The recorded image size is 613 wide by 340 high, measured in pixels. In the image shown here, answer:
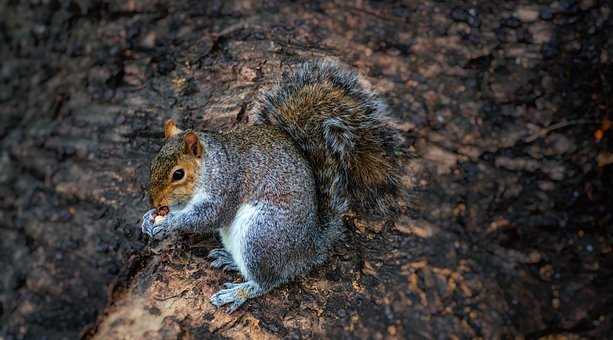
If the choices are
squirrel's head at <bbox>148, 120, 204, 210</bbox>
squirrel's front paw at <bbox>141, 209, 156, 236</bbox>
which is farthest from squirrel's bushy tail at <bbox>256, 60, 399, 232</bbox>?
squirrel's front paw at <bbox>141, 209, 156, 236</bbox>

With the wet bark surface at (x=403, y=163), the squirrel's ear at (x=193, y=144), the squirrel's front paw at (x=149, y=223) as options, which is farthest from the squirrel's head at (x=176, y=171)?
the wet bark surface at (x=403, y=163)

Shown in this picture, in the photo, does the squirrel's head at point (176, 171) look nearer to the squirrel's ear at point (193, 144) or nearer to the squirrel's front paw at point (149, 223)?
the squirrel's ear at point (193, 144)

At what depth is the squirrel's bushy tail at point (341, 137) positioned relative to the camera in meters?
2.04

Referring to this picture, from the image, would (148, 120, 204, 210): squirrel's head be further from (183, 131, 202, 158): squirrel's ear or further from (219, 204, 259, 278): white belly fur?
(219, 204, 259, 278): white belly fur

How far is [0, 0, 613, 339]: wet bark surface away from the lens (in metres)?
1.83

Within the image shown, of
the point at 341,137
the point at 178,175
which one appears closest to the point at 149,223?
the point at 178,175

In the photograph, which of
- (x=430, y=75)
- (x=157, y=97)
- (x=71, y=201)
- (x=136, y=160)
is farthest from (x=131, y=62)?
(x=430, y=75)

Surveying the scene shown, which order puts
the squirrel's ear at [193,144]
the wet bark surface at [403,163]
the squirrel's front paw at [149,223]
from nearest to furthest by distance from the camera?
the wet bark surface at [403,163]
the squirrel's ear at [193,144]
the squirrel's front paw at [149,223]

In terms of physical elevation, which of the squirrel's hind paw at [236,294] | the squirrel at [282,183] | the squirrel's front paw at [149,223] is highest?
the squirrel at [282,183]

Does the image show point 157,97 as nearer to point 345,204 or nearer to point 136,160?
point 136,160

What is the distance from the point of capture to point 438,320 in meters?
1.83

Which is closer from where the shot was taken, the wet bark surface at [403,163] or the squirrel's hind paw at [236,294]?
the wet bark surface at [403,163]

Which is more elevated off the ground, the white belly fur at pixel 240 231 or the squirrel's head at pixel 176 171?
the squirrel's head at pixel 176 171

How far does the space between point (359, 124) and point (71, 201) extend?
138cm
